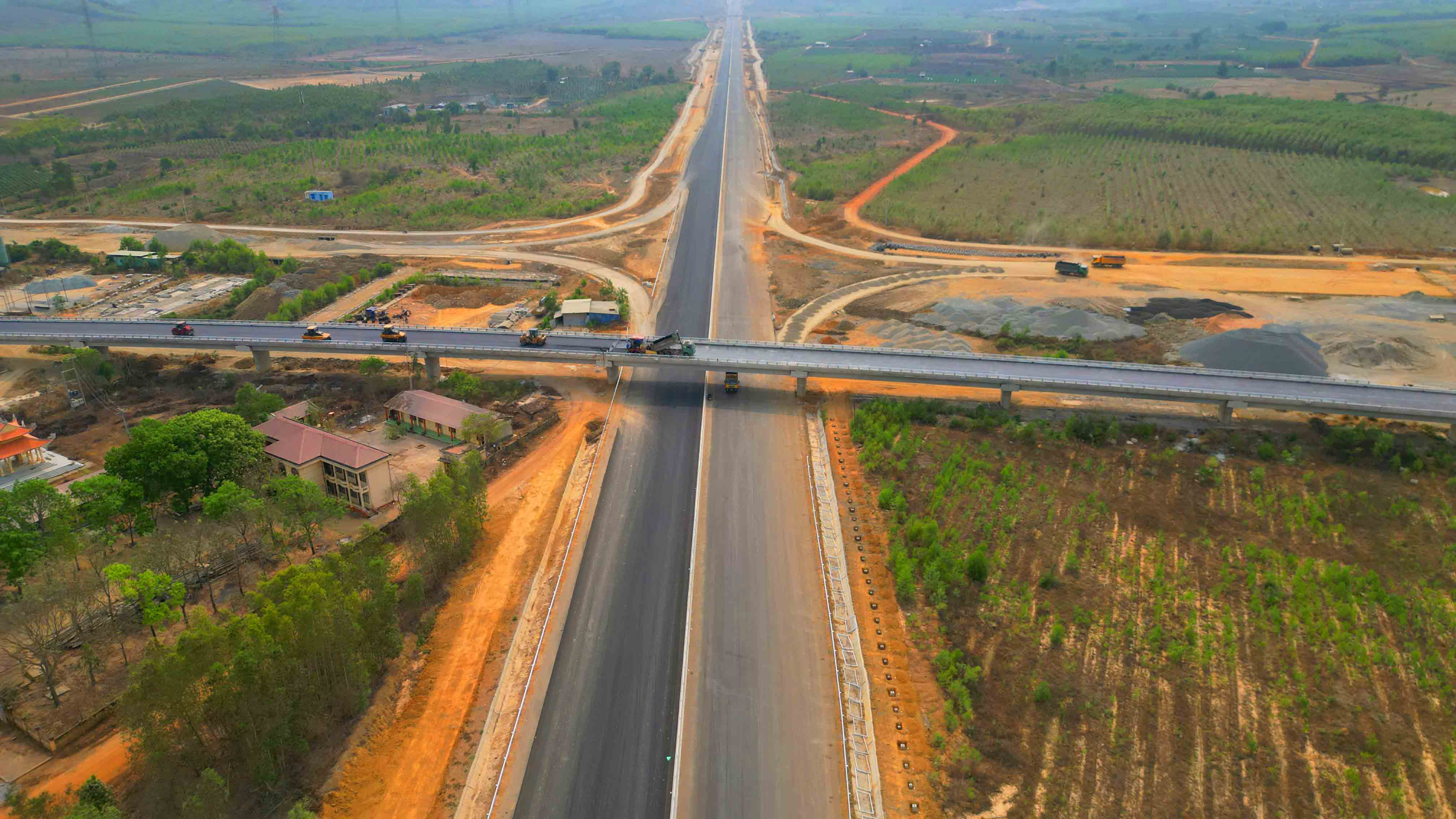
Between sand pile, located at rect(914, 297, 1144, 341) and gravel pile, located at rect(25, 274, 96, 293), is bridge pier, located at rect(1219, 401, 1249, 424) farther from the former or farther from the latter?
gravel pile, located at rect(25, 274, 96, 293)

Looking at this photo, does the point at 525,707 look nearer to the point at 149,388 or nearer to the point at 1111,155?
the point at 149,388

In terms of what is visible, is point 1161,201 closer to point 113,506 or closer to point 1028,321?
point 1028,321

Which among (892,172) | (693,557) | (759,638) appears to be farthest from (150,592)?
(892,172)

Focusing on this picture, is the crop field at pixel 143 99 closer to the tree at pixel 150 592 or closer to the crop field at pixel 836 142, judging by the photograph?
the crop field at pixel 836 142

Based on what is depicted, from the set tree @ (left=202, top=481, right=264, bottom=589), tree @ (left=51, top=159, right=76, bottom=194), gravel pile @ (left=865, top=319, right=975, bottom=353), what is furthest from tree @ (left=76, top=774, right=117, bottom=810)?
tree @ (left=51, top=159, right=76, bottom=194)

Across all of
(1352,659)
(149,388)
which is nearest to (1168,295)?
(1352,659)

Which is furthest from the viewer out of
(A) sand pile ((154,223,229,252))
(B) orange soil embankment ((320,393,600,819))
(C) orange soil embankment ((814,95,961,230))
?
(C) orange soil embankment ((814,95,961,230))
